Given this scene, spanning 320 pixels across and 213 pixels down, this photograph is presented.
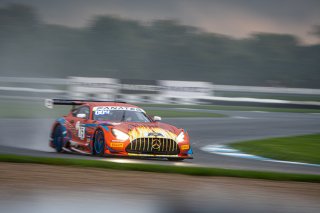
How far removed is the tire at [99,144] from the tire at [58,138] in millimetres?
1506

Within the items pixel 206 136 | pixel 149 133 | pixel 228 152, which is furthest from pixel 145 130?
pixel 206 136

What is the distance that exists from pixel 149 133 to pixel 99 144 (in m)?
0.95

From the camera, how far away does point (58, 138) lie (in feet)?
42.3

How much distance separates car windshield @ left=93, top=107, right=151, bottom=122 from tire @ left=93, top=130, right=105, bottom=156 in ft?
1.88

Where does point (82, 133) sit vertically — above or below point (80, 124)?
below

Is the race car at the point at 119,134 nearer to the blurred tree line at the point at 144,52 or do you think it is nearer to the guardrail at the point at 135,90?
the guardrail at the point at 135,90

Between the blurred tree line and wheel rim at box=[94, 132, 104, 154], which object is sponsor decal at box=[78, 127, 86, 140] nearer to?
wheel rim at box=[94, 132, 104, 154]

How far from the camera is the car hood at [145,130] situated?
10.9 metres

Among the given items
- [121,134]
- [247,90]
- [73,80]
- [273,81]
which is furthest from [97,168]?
[273,81]

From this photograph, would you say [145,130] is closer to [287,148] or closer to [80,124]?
[80,124]

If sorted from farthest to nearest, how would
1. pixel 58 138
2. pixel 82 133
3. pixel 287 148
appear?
pixel 287 148 < pixel 58 138 < pixel 82 133

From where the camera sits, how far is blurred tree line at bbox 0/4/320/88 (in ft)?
155

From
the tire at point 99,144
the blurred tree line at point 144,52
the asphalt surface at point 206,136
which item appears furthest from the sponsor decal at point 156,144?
the blurred tree line at point 144,52

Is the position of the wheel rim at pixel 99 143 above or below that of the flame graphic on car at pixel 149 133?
below
